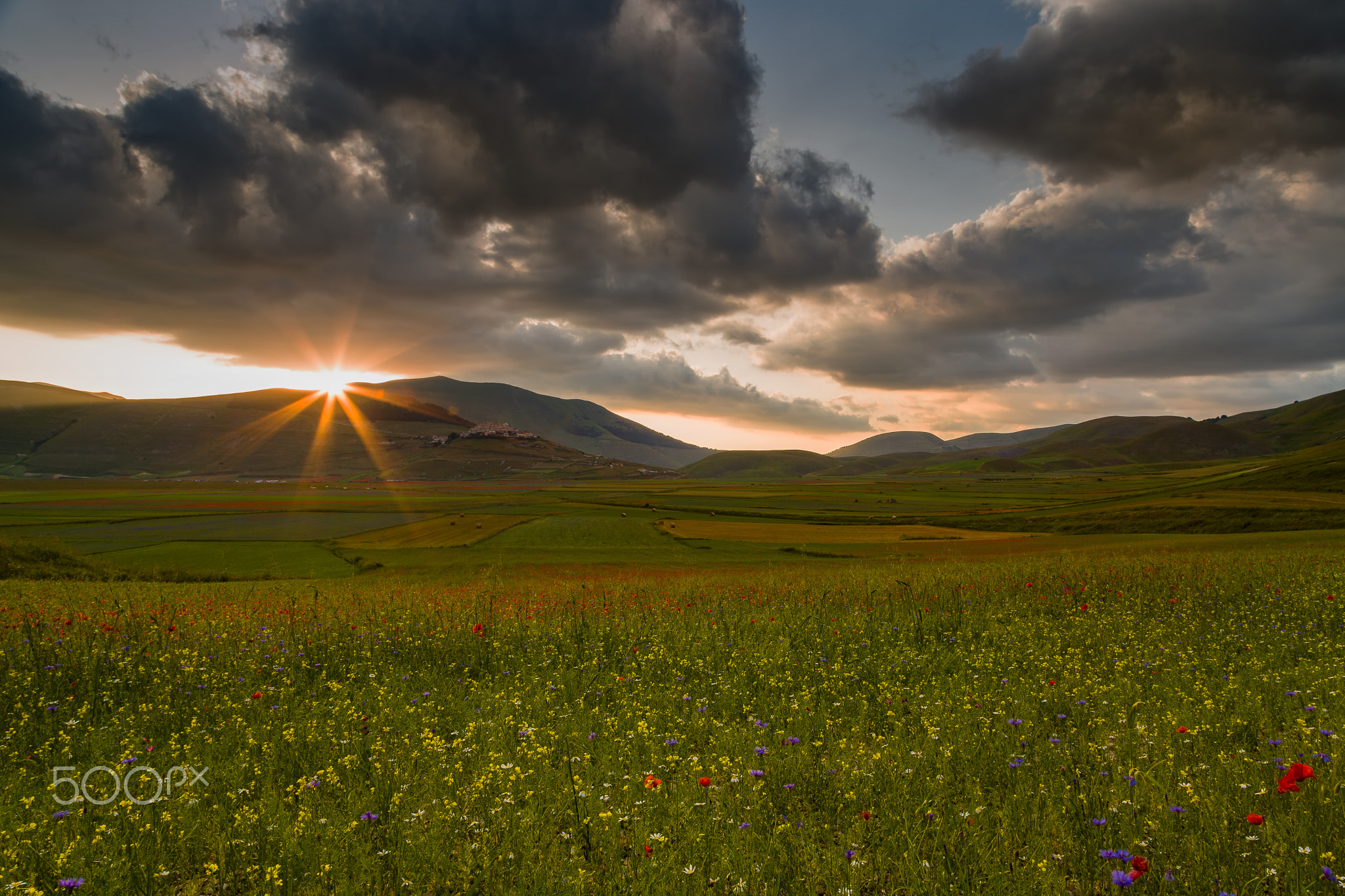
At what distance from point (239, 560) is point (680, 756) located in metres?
63.8

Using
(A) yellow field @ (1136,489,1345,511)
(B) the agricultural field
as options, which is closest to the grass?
(B) the agricultural field

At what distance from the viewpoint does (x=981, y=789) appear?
17.6ft

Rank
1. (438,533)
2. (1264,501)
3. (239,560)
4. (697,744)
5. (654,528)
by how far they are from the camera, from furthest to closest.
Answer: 1. (654,528)
2. (438,533)
3. (1264,501)
4. (239,560)
5. (697,744)

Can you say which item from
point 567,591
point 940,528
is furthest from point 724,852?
point 940,528

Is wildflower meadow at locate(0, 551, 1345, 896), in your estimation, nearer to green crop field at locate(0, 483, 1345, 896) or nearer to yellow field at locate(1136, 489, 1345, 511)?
green crop field at locate(0, 483, 1345, 896)

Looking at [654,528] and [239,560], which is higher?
[654,528]

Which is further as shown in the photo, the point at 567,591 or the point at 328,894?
the point at 567,591

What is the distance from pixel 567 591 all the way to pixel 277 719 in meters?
13.8

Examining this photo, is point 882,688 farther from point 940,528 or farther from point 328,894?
point 940,528

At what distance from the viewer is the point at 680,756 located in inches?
239

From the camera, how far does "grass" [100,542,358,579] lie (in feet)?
153

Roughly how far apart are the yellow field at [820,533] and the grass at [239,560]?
23.2 m

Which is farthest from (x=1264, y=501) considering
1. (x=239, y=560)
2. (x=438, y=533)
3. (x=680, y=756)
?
(x=239, y=560)

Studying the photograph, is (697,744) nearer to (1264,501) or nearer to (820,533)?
(820,533)
